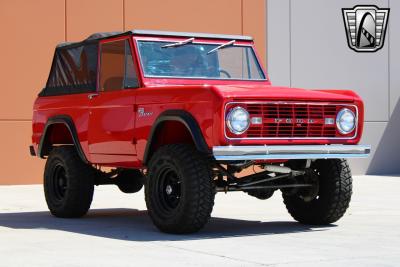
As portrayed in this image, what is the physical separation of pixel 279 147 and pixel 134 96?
177cm

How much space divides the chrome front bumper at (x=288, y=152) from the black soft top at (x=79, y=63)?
2.20m

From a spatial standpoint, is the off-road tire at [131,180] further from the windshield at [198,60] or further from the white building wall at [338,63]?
the white building wall at [338,63]

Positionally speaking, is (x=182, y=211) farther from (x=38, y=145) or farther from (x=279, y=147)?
(x=38, y=145)

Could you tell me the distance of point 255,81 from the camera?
1057cm

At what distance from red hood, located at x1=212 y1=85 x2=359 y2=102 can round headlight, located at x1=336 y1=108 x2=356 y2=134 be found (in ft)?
0.44

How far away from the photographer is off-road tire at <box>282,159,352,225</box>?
956cm

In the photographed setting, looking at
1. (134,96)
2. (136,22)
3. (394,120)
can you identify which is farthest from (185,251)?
(394,120)

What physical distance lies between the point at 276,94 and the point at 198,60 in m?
1.63

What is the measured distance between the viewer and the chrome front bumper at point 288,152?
8352mm

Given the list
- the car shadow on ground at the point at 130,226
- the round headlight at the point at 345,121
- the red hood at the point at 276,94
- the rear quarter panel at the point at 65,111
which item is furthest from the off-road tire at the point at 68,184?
the round headlight at the point at 345,121

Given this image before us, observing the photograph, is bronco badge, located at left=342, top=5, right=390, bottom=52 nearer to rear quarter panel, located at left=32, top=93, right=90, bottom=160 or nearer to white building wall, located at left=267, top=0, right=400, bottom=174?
white building wall, located at left=267, top=0, right=400, bottom=174

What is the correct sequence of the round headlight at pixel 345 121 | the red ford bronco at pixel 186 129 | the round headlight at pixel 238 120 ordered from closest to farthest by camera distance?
the round headlight at pixel 238 120, the red ford bronco at pixel 186 129, the round headlight at pixel 345 121

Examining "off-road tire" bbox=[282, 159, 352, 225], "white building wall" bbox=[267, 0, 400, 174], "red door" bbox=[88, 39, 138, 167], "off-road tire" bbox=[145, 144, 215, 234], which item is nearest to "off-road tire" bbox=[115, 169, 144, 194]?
"red door" bbox=[88, 39, 138, 167]

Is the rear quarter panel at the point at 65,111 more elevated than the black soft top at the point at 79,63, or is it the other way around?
the black soft top at the point at 79,63
